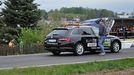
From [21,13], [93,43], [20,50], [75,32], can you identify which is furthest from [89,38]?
[21,13]

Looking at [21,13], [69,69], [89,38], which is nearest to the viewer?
[69,69]

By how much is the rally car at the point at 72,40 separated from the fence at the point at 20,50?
11.2 ft

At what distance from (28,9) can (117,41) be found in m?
16.9

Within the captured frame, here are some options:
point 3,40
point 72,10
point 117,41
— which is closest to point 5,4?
point 3,40

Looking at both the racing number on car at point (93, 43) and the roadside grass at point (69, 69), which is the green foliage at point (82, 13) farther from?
the roadside grass at point (69, 69)

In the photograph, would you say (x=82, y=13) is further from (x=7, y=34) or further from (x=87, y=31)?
(x=87, y=31)

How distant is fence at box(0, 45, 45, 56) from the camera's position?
2516cm

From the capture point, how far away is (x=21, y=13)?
39094mm

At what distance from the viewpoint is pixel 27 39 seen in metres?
29.8

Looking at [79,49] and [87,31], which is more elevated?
[87,31]

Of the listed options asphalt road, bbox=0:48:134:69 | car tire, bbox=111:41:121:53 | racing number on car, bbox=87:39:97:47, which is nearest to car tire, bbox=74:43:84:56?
racing number on car, bbox=87:39:97:47

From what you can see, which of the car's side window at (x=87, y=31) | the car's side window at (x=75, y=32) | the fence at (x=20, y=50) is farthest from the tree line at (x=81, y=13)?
the car's side window at (x=75, y=32)

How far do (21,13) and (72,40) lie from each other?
17961mm

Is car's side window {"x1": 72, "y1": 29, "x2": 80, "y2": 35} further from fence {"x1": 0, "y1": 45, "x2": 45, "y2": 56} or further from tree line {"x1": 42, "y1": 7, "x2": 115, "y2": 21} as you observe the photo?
tree line {"x1": 42, "y1": 7, "x2": 115, "y2": 21}
